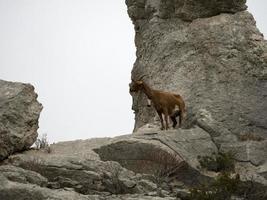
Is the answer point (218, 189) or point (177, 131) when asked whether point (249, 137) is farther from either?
point (218, 189)

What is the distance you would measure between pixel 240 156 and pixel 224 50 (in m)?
6.56

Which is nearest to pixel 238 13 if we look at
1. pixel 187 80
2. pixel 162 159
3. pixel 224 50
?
pixel 224 50

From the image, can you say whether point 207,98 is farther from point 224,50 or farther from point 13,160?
point 13,160

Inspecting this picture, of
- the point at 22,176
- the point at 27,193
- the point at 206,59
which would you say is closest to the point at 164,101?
the point at 206,59

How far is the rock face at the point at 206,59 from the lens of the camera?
23.9 meters

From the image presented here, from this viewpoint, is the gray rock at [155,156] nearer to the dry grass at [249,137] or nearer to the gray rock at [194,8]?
the dry grass at [249,137]

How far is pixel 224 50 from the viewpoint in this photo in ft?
84.7

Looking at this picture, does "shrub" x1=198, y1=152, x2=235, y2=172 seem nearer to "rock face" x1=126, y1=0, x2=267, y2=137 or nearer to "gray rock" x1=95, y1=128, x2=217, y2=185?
"gray rock" x1=95, y1=128, x2=217, y2=185

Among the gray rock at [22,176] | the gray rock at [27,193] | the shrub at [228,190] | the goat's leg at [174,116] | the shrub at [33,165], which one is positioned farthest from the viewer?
the goat's leg at [174,116]

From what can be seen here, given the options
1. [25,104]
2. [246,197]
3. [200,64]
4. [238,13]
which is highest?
[238,13]

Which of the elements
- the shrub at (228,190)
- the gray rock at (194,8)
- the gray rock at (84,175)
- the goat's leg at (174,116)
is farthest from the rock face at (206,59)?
the gray rock at (84,175)

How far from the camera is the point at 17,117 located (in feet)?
65.2

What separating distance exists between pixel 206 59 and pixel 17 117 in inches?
367

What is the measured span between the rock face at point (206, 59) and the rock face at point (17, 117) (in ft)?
20.5
